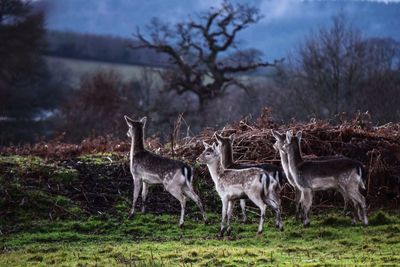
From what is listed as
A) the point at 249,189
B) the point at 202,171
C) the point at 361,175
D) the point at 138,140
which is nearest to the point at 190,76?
the point at 202,171

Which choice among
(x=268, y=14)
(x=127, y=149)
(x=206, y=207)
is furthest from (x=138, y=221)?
(x=268, y=14)

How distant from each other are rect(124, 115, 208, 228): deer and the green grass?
0.57 metres

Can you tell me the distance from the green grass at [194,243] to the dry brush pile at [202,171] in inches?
43.6

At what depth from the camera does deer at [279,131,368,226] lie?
14.9 metres

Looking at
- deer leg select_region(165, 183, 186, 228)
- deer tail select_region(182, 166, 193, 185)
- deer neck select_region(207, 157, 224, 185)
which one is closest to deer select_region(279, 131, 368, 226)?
deer neck select_region(207, 157, 224, 185)

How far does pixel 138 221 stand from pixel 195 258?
4.08 metres

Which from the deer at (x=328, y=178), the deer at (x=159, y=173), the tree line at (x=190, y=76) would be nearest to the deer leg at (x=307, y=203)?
the deer at (x=328, y=178)

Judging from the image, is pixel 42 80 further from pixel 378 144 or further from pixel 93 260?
pixel 93 260

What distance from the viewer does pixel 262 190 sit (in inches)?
554

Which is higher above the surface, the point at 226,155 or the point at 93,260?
the point at 226,155

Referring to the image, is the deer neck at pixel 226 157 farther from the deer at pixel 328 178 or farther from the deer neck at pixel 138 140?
the deer neck at pixel 138 140

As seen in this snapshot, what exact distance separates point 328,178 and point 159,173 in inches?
133

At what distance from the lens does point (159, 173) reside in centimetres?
1570

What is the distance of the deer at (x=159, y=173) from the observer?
15.4m
